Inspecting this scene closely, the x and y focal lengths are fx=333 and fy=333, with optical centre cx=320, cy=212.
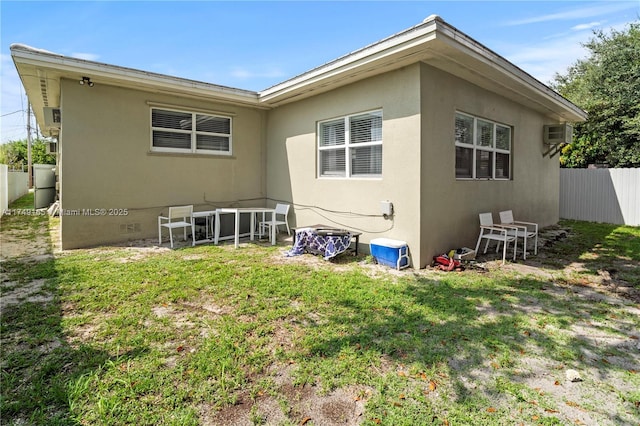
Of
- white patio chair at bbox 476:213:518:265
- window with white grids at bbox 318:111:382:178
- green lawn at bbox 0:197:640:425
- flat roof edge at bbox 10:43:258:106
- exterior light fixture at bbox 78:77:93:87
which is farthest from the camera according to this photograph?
exterior light fixture at bbox 78:77:93:87

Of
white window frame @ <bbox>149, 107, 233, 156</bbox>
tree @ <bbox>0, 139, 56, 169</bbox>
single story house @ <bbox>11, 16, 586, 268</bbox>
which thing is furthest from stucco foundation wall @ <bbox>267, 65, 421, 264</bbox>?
tree @ <bbox>0, 139, 56, 169</bbox>

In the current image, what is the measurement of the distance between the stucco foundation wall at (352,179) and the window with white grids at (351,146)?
15 centimetres

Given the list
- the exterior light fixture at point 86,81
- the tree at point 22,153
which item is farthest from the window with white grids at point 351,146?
the tree at point 22,153

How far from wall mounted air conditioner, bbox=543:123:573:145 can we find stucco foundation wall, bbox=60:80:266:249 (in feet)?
27.7

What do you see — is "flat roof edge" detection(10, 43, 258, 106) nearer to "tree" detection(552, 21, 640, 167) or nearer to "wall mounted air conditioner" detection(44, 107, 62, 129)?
"wall mounted air conditioner" detection(44, 107, 62, 129)

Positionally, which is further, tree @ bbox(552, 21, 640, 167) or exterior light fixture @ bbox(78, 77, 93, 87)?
tree @ bbox(552, 21, 640, 167)

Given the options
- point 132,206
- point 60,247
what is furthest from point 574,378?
point 60,247

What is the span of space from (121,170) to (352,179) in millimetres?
4865

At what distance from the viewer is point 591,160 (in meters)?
15.4

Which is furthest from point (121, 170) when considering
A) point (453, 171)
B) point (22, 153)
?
point (22, 153)

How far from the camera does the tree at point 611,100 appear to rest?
43.3ft

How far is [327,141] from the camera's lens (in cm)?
727

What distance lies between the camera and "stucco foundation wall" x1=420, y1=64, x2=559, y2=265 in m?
5.49

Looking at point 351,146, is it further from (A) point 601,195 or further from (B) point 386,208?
(A) point 601,195
